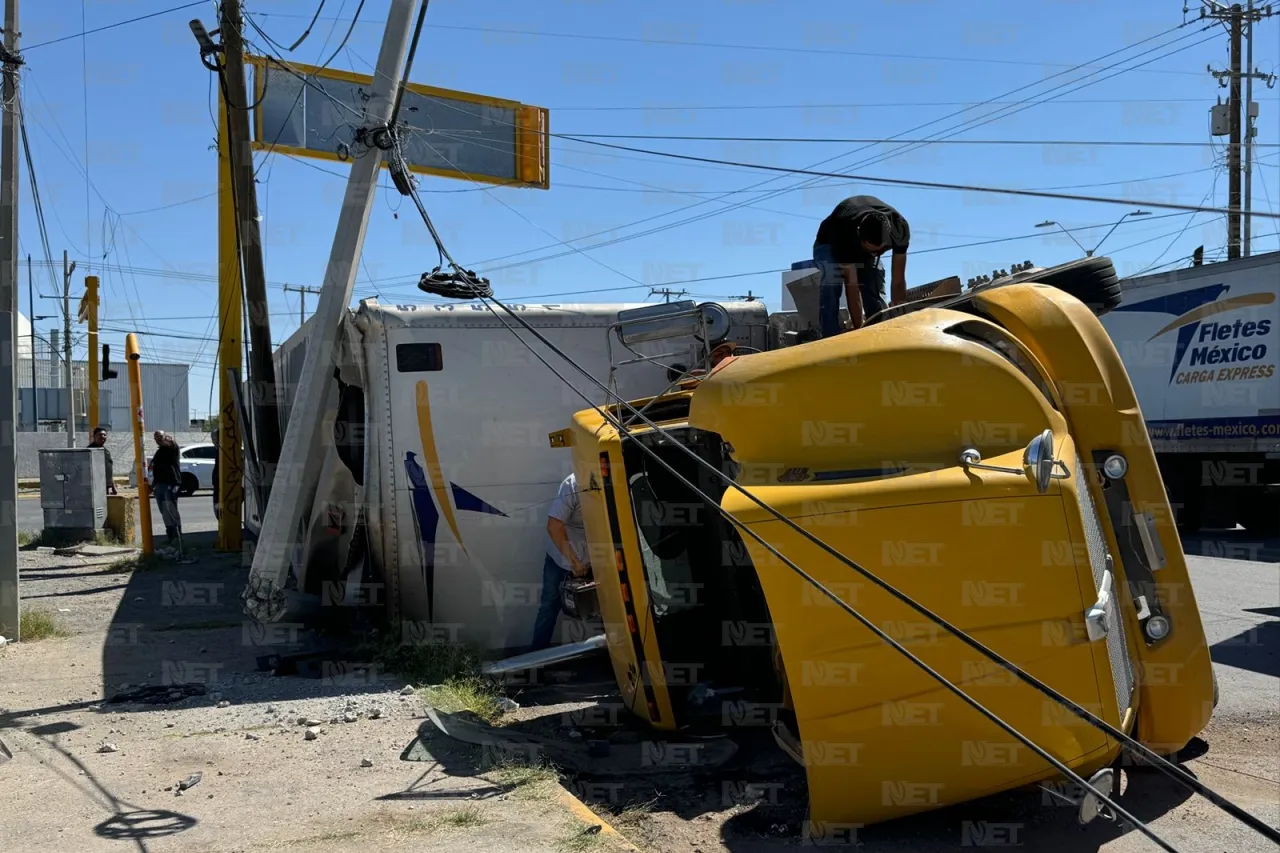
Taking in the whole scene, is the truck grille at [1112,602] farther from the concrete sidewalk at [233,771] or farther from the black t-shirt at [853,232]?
the black t-shirt at [853,232]

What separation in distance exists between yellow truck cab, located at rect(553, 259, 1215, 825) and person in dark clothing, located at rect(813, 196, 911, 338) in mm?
1701

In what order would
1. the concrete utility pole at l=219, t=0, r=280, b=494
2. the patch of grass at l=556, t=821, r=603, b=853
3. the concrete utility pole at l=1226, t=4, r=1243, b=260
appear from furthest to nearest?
the concrete utility pole at l=1226, t=4, r=1243, b=260, the concrete utility pole at l=219, t=0, r=280, b=494, the patch of grass at l=556, t=821, r=603, b=853

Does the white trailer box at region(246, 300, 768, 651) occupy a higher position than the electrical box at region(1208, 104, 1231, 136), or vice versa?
the electrical box at region(1208, 104, 1231, 136)

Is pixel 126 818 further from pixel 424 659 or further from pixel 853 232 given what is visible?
pixel 853 232

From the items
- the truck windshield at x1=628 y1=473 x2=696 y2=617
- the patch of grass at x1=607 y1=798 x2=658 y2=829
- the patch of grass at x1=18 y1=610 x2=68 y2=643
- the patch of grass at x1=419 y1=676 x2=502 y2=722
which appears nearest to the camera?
the patch of grass at x1=607 y1=798 x2=658 y2=829

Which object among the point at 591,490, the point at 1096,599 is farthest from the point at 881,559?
the point at 591,490

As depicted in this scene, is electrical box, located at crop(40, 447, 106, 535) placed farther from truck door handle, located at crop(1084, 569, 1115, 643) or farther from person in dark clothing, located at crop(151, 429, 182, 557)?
truck door handle, located at crop(1084, 569, 1115, 643)

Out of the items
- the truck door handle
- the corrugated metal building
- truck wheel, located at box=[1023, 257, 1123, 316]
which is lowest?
the truck door handle

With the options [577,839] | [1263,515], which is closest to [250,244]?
[577,839]

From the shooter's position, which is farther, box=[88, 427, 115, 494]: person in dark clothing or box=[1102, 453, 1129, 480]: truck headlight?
box=[88, 427, 115, 494]: person in dark clothing

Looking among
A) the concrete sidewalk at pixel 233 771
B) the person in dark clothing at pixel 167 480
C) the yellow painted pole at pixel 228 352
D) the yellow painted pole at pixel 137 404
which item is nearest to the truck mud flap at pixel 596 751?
the concrete sidewalk at pixel 233 771

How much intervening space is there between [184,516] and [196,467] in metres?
9.13

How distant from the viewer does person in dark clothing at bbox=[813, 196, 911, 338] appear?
6.28 meters

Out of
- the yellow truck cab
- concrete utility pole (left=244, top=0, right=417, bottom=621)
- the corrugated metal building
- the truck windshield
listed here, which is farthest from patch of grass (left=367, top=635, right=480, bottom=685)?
the corrugated metal building
